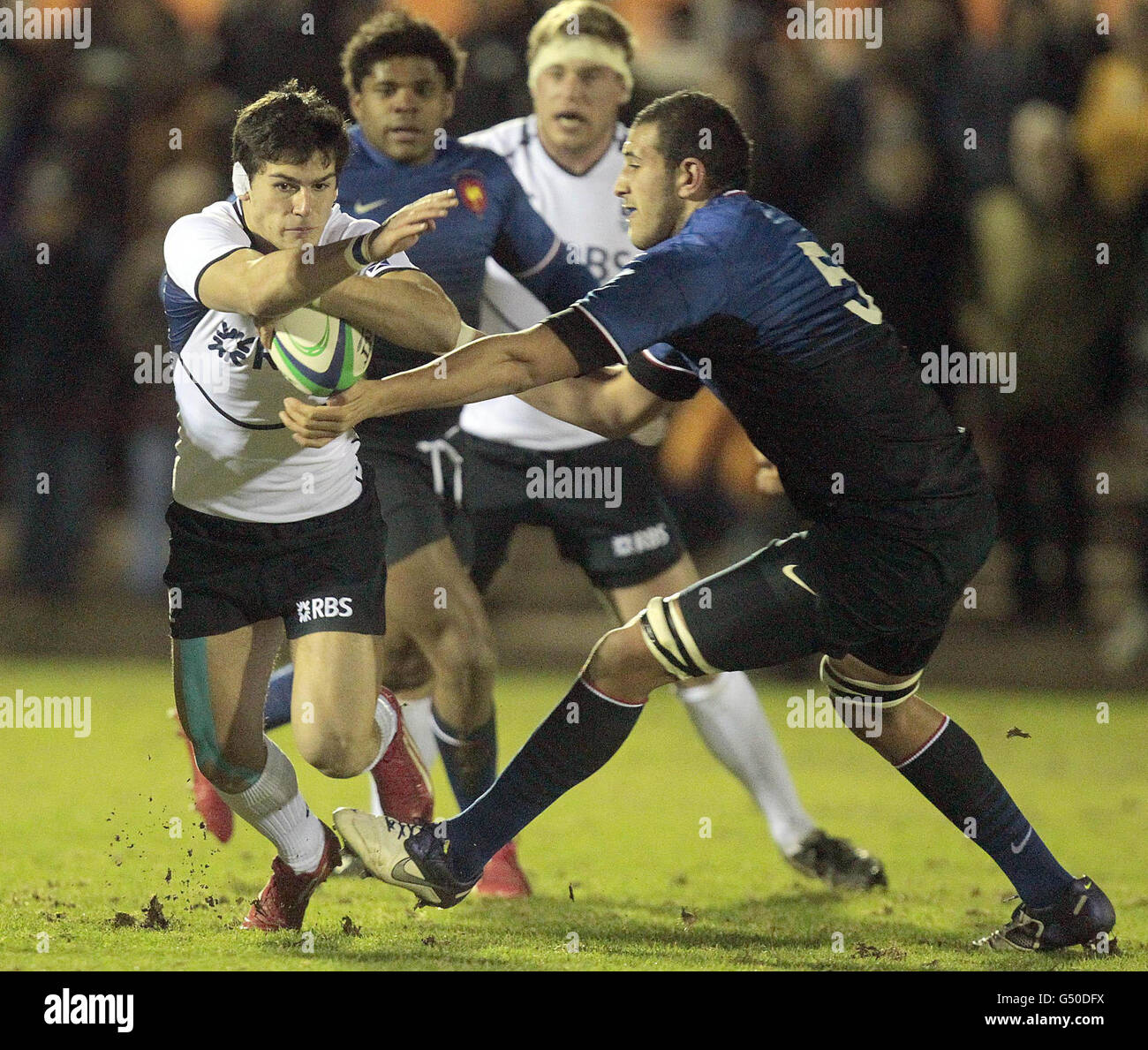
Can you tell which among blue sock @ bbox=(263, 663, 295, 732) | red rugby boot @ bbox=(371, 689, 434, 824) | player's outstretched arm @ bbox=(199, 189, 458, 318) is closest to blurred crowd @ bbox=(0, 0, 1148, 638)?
blue sock @ bbox=(263, 663, 295, 732)

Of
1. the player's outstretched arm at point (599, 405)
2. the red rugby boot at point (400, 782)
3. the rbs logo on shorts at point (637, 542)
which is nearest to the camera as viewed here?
the player's outstretched arm at point (599, 405)

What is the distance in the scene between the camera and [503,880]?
600cm

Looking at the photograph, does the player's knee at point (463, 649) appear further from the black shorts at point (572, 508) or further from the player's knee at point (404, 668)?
the black shorts at point (572, 508)

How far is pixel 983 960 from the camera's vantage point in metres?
5.11

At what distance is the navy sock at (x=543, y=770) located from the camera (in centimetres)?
506

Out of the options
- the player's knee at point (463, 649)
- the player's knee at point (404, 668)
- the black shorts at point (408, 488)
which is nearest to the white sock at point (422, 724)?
the player's knee at point (404, 668)

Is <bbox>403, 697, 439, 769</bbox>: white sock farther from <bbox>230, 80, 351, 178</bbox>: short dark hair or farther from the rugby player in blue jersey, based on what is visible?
<bbox>230, 80, 351, 178</bbox>: short dark hair

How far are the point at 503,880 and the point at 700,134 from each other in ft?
8.36

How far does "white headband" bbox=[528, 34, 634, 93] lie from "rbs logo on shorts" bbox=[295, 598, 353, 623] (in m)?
2.67

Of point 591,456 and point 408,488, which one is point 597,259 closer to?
point 591,456

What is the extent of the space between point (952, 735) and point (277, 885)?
1.98 metres

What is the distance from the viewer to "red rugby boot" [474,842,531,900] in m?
5.98

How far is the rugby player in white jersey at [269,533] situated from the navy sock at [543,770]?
40 cm

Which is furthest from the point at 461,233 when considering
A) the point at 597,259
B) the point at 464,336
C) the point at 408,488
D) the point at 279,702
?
the point at 279,702
